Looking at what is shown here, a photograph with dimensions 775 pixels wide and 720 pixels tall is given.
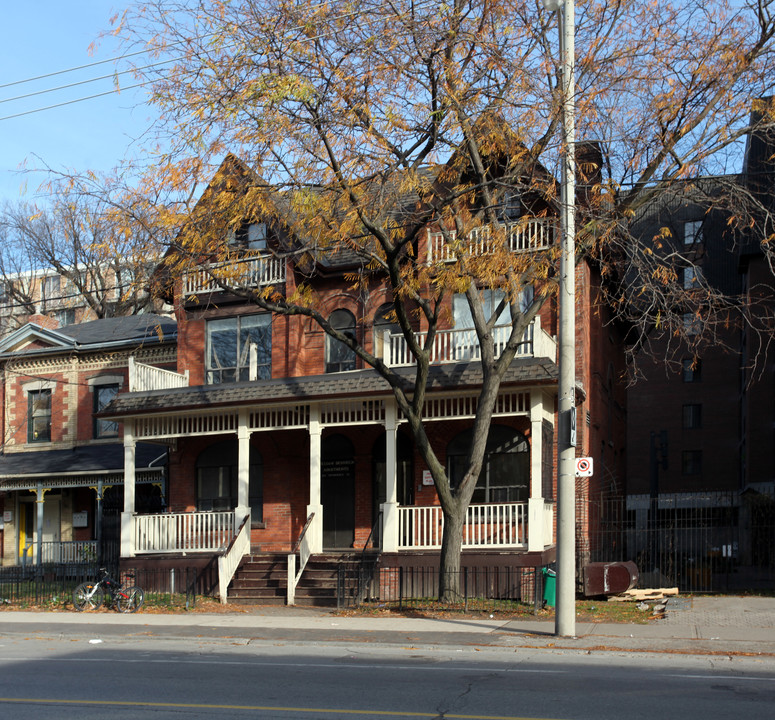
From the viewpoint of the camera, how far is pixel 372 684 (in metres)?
10.5

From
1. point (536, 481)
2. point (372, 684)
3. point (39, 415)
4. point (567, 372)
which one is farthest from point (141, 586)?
point (372, 684)

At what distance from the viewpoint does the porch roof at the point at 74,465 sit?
1115 inches

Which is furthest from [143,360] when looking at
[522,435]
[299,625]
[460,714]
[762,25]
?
[460,714]

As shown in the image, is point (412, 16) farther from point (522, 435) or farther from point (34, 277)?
point (34, 277)

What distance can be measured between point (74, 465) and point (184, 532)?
7521 millimetres

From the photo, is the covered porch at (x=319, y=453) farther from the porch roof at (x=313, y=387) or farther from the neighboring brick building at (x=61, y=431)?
the neighboring brick building at (x=61, y=431)

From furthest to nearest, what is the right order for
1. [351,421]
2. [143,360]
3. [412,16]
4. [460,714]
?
[143,360]
[351,421]
[412,16]
[460,714]

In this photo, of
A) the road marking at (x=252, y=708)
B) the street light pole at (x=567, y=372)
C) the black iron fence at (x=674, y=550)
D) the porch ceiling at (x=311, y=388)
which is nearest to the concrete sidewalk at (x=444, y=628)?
the street light pole at (x=567, y=372)

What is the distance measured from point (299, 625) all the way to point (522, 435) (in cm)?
789

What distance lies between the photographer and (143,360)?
99.2 feet

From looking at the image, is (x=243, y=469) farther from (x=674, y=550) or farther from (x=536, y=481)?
(x=674, y=550)

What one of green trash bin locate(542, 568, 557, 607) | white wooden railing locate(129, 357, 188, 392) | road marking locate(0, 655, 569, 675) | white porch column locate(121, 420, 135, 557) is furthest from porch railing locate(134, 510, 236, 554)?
road marking locate(0, 655, 569, 675)

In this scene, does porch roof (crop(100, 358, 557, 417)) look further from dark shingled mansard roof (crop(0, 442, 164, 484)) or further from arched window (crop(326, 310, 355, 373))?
dark shingled mansard roof (crop(0, 442, 164, 484))

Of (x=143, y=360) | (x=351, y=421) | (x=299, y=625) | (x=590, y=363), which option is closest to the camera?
(x=299, y=625)
